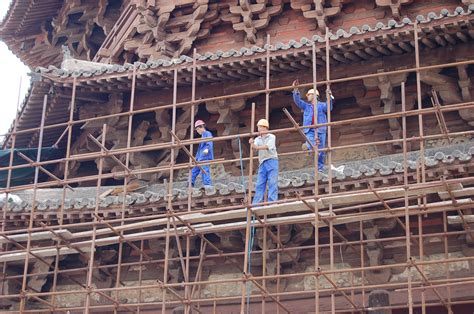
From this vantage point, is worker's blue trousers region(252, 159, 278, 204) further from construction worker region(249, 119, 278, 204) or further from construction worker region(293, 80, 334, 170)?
construction worker region(293, 80, 334, 170)

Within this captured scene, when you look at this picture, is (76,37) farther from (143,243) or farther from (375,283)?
(375,283)

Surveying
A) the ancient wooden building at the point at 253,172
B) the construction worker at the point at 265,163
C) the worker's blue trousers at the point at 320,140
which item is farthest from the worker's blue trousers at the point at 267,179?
the worker's blue trousers at the point at 320,140

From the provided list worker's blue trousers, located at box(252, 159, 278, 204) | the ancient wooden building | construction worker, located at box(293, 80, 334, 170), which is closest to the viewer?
the ancient wooden building

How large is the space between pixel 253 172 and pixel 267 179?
88.8 inches

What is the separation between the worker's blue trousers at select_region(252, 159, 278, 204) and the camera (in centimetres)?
1362

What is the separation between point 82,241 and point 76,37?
277 inches

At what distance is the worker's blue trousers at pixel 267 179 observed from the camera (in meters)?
13.6

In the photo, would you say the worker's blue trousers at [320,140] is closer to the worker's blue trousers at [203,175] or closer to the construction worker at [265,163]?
the construction worker at [265,163]

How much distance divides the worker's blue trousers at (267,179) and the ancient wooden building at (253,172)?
0.30 meters

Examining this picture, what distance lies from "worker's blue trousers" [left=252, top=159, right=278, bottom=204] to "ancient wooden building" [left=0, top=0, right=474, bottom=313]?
0.97 feet

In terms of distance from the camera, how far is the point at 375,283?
46.3 ft

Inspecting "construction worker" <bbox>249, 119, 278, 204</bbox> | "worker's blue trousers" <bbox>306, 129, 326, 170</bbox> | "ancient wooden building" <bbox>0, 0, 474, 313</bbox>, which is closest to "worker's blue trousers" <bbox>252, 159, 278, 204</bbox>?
"construction worker" <bbox>249, 119, 278, 204</bbox>

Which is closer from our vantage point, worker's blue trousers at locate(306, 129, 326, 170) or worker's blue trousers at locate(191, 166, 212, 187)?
worker's blue trousers at locate(306, 129, 326, 170)

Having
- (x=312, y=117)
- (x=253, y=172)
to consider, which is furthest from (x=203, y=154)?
(x=312, y=117)
